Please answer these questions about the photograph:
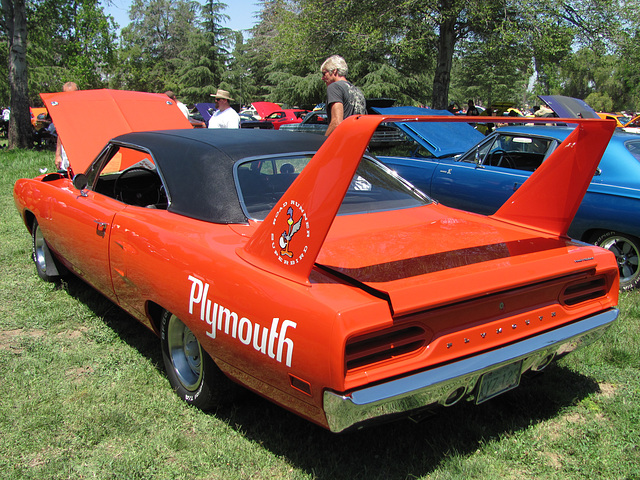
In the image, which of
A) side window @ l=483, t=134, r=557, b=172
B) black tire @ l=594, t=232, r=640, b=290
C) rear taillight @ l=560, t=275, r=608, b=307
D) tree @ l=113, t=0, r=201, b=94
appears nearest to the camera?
rear taillight @ l=560, t=275, r=608, b=307

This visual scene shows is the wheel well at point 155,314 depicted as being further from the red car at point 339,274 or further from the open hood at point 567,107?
the open hood at point 567,107

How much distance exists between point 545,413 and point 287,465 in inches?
55.5

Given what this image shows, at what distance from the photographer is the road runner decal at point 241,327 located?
1963 millimetres

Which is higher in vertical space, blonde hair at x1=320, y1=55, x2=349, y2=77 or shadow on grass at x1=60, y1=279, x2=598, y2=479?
blonde hair at x1=320, y1=55, x2=349, y2=77

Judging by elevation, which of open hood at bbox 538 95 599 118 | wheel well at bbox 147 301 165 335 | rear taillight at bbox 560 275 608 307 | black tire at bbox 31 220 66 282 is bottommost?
black tire at bbox 31 220 66 282

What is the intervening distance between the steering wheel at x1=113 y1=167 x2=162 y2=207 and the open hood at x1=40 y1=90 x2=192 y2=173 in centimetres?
166

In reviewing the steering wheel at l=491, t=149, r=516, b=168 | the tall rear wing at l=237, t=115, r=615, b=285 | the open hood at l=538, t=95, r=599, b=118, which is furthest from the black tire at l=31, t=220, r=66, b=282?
the open hood at l=538, t=95, r=599, b=118

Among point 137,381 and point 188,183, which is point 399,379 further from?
point 137,381

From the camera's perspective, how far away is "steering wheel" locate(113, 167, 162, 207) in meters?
3.80

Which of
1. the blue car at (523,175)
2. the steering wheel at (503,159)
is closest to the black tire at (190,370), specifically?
Result: the blue car at (523,175)

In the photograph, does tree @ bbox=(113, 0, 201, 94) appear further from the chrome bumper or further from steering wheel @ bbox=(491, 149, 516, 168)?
the chrome bumper

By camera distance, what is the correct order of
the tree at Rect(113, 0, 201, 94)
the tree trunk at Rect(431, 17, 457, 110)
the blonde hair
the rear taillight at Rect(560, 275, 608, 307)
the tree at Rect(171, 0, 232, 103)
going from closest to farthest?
the rear taillight at Rect(560, 275, 608, 307) → the blonde hair → the tree trunk at Rect(431, 17, 457, 110) → the tree at Rect(171, 0, 232, 103) → the tree at Rect(113, 0, 201, 94)

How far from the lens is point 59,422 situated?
8.75 ft

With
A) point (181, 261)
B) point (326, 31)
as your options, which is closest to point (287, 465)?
point (181, 261)
